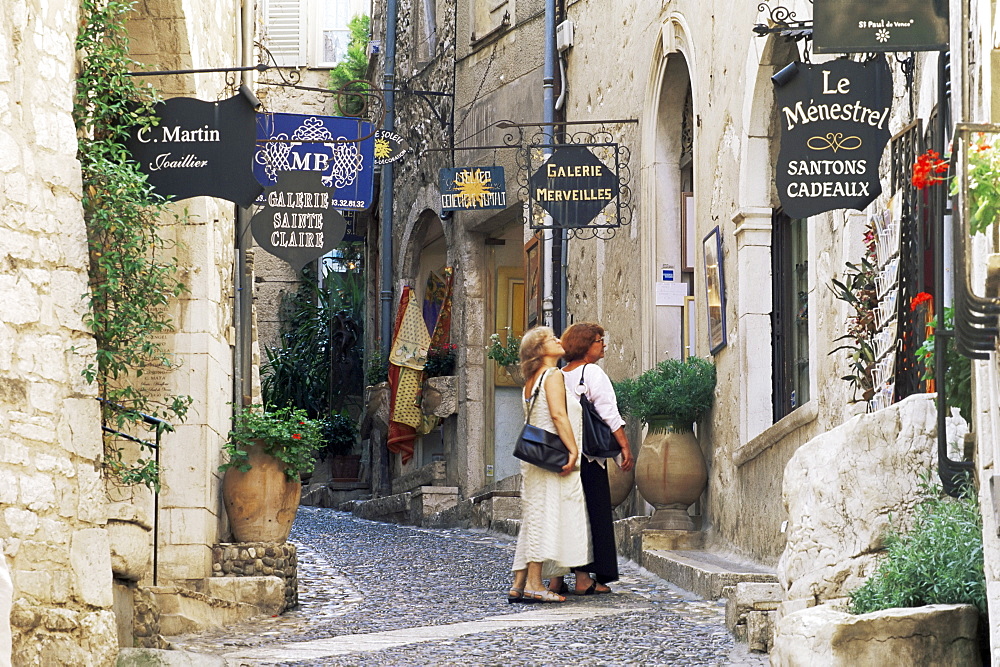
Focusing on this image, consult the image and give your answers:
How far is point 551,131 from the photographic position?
46.5 feet

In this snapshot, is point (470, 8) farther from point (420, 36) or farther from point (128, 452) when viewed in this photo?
point (128, 452)

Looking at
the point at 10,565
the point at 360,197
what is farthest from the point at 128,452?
the point at 360,197

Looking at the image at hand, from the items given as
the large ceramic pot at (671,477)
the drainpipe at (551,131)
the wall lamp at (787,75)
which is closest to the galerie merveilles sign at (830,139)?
the wall lamp at (787,75)

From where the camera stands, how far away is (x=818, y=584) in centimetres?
486

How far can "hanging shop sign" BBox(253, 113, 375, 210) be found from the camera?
977cm

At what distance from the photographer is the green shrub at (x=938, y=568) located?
4180 mm

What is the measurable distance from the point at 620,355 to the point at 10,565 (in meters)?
7.95

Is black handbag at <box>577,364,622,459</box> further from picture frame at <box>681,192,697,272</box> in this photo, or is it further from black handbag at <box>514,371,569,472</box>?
picture frame at <box>681,192,697,272</box>

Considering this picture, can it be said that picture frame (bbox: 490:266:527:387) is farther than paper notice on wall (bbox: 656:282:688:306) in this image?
Yes

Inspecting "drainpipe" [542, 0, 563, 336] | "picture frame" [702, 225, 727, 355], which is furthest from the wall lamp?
"drainpipe" [542, 0, 563, 336]

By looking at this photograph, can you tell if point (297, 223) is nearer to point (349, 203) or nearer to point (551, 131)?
point (349, 203)

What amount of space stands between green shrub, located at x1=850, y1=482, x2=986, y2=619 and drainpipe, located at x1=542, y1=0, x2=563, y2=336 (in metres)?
9.65

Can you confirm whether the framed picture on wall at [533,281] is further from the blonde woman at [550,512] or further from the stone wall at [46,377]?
the stone wall at [46,377]

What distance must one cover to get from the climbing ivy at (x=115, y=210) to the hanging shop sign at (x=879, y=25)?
282cm
